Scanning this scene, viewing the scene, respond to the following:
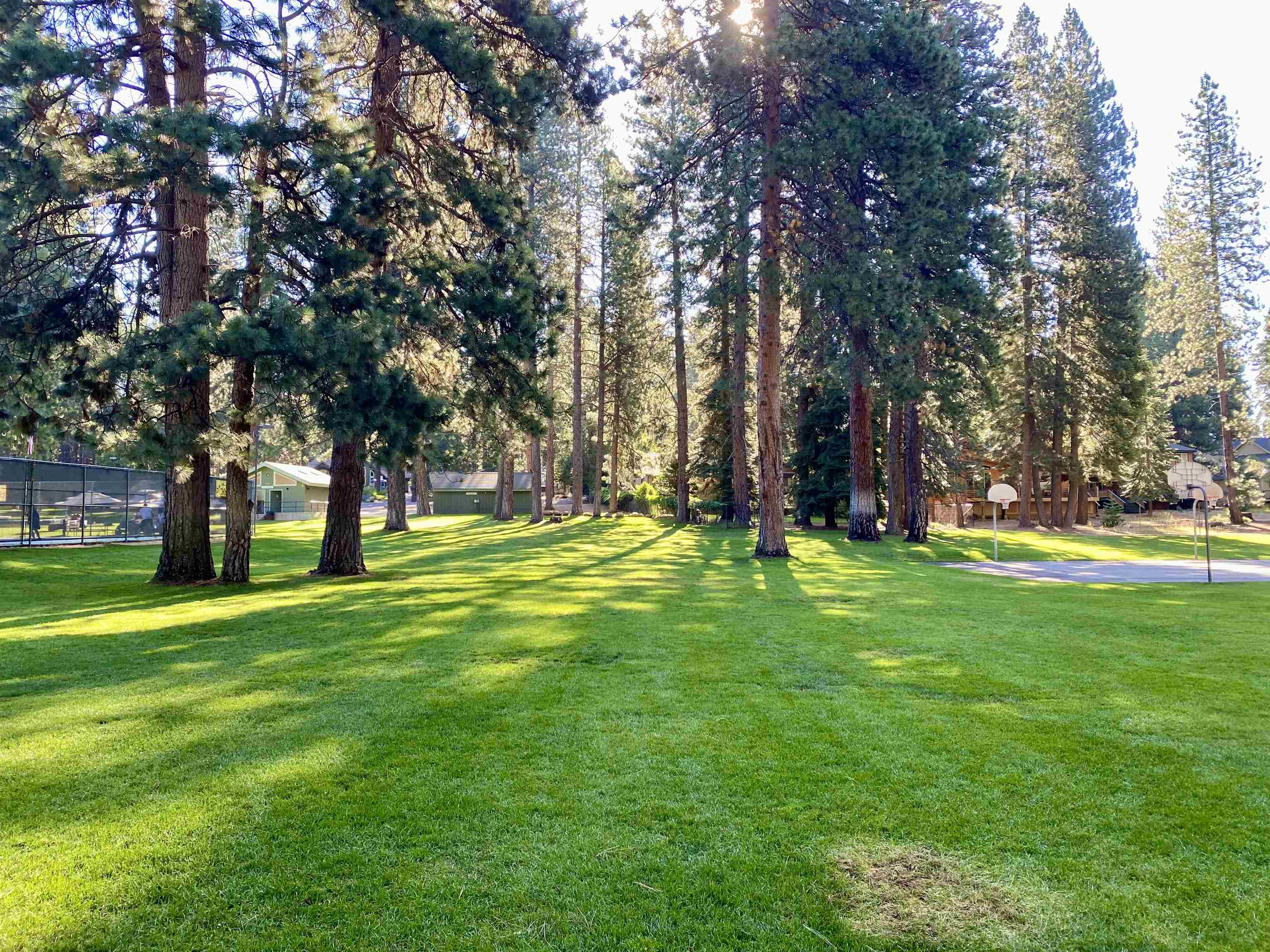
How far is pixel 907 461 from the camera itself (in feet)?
71.9

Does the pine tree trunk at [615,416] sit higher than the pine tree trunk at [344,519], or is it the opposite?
the pine tree trunk at [615,416]

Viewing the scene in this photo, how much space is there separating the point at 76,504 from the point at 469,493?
28668 millimetres

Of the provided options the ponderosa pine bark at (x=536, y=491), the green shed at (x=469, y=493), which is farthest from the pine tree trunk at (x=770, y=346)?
the green shed at (x=469, y=493)

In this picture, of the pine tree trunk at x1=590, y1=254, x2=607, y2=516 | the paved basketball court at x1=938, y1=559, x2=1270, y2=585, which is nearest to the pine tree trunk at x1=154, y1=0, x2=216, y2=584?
the paved basketball court at x1=938, y1=559, x2=1270, y2=585

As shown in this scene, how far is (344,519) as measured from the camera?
12.7 metres

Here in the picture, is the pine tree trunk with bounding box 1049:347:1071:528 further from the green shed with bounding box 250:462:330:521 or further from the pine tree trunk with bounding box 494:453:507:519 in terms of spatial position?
the green shed with bounding box 250:462:330:521

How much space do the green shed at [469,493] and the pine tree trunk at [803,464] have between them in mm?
21887

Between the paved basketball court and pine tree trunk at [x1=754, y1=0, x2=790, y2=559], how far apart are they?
12.2 feet

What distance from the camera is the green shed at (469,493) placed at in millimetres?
47031

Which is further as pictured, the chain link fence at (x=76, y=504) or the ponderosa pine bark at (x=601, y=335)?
the ponderosa pine bark at (x=601, y=335)

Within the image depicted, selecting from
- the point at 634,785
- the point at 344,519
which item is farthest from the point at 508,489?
the point at 634,785

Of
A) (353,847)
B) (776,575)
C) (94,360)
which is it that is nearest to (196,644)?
(353,847)

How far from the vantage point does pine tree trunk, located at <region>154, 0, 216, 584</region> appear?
28.9 feet

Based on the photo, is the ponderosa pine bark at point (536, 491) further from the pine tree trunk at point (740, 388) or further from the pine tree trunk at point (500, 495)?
the pine tree trunk at point (740, 388)
